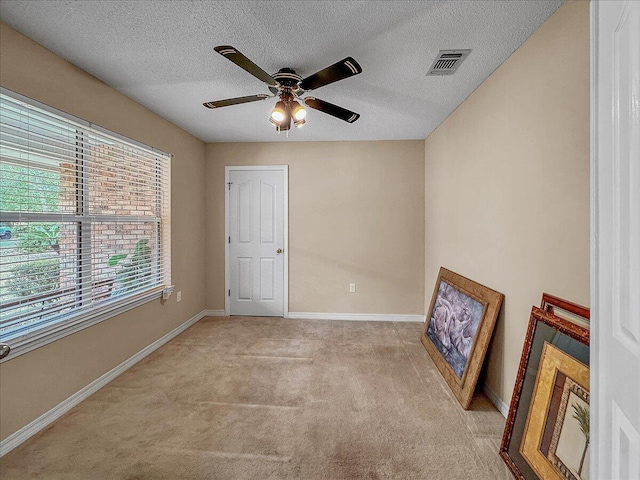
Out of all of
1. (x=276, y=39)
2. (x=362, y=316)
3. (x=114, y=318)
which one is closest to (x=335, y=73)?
(x=276, y=39)

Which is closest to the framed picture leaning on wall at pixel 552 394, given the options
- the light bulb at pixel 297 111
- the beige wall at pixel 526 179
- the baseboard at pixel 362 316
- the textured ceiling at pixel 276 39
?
the beige wall at pixel 526 179

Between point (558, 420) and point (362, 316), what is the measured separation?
2.90m

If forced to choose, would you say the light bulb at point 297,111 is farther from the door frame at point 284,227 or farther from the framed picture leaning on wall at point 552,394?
the door frame at point 284,227

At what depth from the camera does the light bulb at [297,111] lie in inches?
89.4

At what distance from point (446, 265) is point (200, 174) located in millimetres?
3372

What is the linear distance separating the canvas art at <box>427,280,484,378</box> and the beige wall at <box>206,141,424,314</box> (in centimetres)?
97

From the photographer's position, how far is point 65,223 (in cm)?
227

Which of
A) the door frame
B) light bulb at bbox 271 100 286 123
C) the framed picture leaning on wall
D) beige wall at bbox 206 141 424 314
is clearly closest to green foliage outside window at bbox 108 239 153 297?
the door frame

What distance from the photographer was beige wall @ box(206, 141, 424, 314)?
169 inches

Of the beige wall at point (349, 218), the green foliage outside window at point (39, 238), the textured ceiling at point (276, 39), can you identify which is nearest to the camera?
the textured ceiling at point (276, 39)

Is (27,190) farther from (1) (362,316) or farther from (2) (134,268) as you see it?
(1) (362,316)

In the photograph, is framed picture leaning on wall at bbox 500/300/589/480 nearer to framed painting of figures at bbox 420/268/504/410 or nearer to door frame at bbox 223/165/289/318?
framed painting of figures at bbox 420/268/504/410

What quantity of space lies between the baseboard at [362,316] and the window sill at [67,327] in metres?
2.07
